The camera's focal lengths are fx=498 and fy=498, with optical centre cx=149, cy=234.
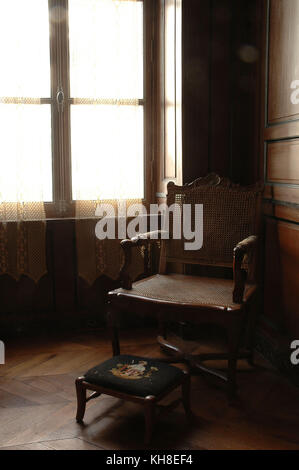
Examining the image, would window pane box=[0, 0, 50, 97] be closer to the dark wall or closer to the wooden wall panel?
the dark wall

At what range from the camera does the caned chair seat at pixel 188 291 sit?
6.88ft

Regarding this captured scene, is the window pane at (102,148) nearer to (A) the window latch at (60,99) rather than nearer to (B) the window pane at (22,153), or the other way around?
(A) the window latch at (60,99)

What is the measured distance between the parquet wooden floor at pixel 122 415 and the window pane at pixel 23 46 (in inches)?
56.4

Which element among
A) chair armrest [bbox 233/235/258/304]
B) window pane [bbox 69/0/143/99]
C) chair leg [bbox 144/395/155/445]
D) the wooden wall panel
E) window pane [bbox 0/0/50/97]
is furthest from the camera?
window pane [bbox 69/0/143/99]

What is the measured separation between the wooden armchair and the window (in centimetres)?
46

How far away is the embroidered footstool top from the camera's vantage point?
1.76 metres

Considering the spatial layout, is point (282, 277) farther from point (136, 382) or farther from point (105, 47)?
point (105, 47)

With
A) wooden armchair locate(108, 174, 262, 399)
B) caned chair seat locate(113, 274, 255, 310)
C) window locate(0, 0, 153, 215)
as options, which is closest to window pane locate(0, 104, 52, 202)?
window locate(0, 0, 153, 215)

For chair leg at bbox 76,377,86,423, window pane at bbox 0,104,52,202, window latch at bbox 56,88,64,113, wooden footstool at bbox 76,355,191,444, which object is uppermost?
window latch at bbox 56,88,64,113

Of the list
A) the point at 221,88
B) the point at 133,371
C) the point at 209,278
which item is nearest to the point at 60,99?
the point at 221,88

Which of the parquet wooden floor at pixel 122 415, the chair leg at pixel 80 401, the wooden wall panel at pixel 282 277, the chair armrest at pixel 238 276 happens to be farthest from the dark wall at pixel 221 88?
the chair leg at pixel 80 401

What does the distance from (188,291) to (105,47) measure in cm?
142

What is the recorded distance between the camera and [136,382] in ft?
5.85
